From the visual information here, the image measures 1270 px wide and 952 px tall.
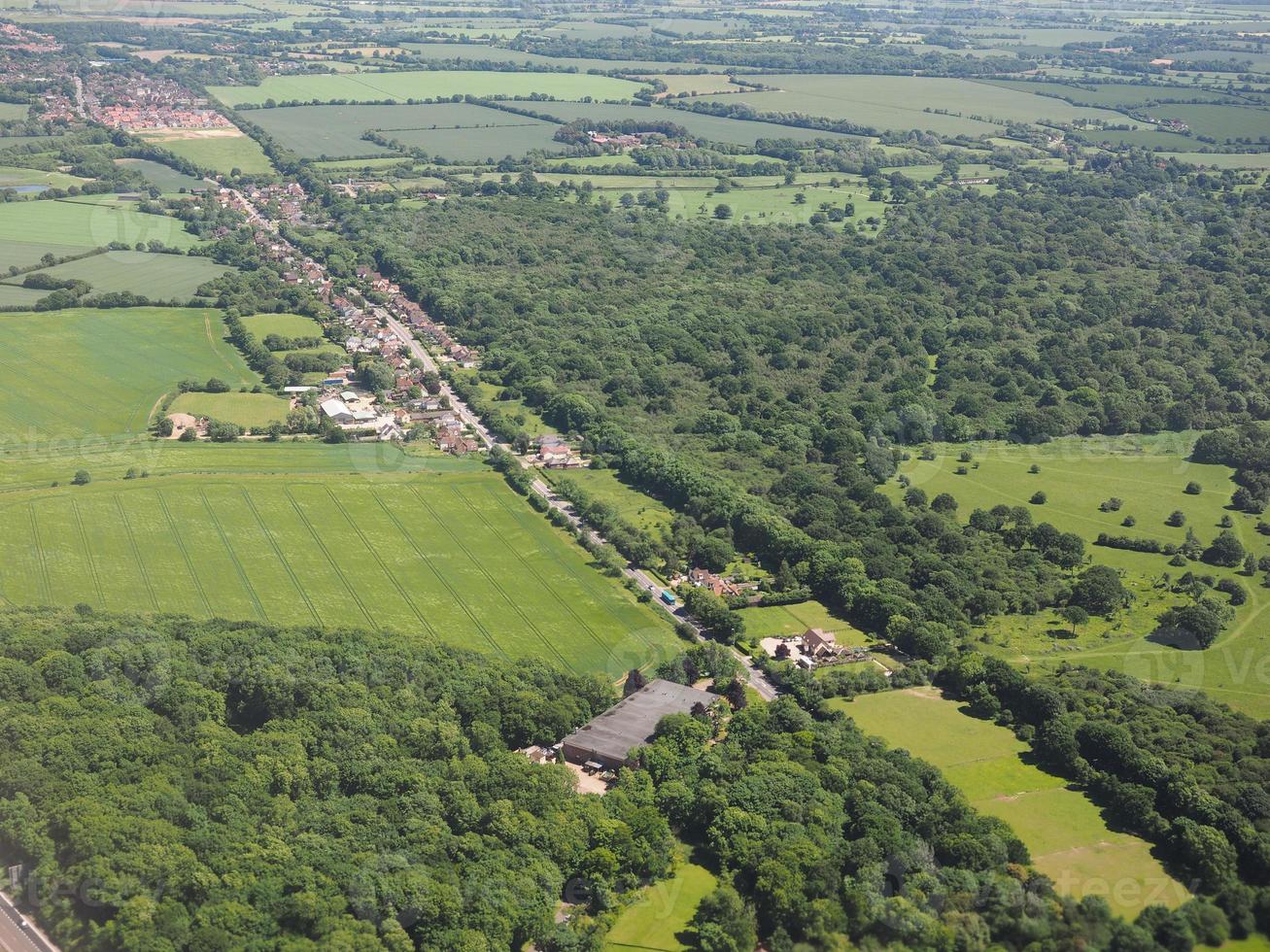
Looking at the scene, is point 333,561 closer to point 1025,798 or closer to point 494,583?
point 494,583

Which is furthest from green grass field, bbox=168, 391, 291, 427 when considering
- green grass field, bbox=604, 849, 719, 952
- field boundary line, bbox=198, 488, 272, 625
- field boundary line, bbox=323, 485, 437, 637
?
green grass field, bbox=604, 849, 719, 952

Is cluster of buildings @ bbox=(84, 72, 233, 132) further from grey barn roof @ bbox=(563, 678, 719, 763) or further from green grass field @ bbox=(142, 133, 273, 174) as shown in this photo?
grey barn roof @ bbox=(563, 678, 719, 763)

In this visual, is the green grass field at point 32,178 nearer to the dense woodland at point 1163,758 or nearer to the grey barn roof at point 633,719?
the grey barn roof at point 633,719

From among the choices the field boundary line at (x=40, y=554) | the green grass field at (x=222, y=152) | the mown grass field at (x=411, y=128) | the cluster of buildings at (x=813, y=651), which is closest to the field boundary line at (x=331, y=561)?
the field boundary line at (x=40, y=554)

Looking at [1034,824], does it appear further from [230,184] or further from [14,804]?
[230,184]

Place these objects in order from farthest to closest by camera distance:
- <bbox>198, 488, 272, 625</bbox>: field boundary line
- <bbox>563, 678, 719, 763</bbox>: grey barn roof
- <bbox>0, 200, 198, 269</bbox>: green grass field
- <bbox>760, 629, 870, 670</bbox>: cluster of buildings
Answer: <bbox>0, 200, 198, 269</bbox>: green grass field, <bbox>198, 488, 272, 625</bbox>: field boundary line, <bbox>760, 629, 870, 670</bbox>: cluster of buildings, <bbox>563, 678, 719, 763</bbox>: grey barn roof

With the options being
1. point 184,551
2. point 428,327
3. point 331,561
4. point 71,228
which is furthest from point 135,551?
point 71,228
